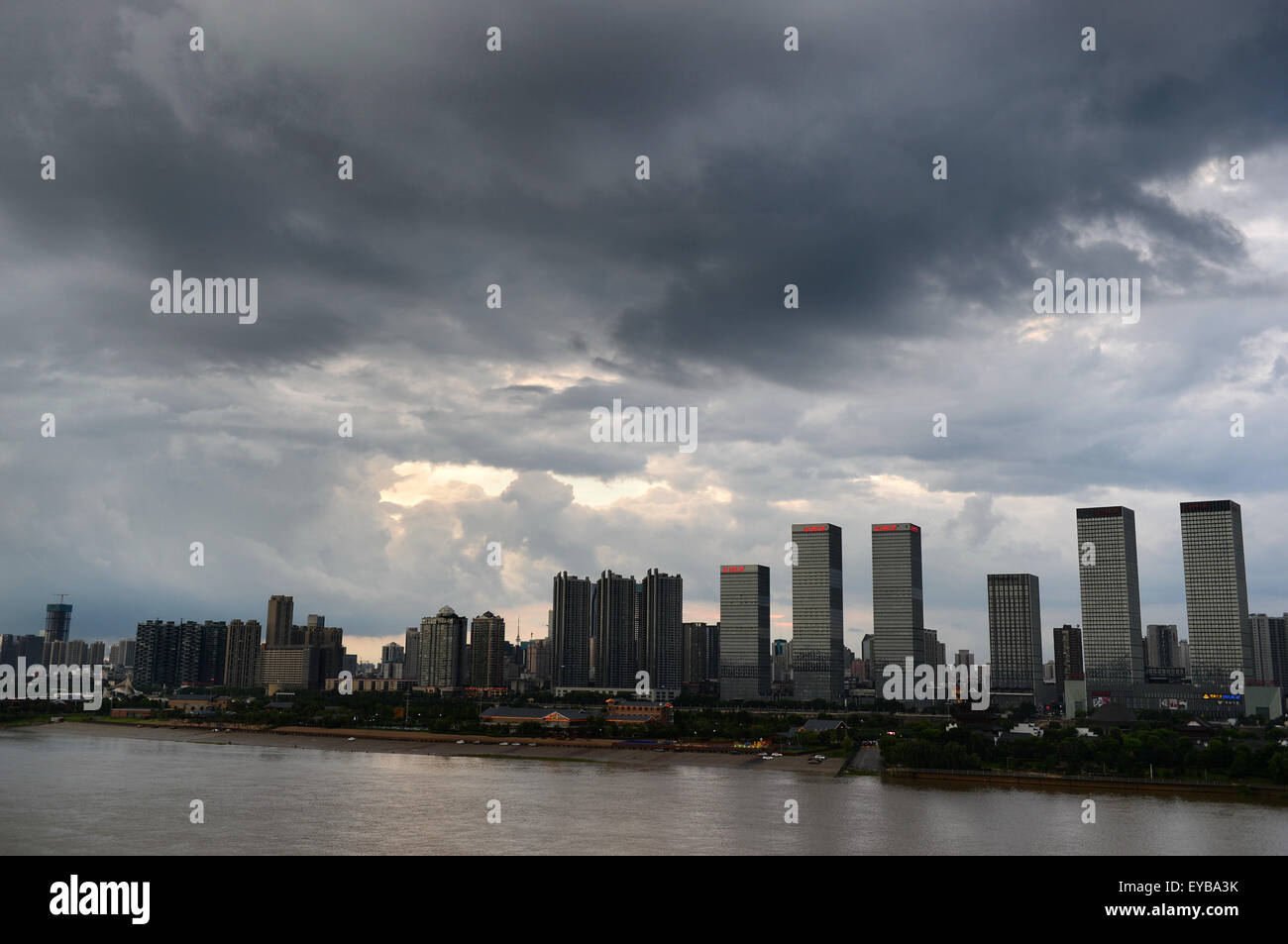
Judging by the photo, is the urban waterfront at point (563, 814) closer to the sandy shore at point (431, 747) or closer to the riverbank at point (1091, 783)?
the riverbank at point (1091, 783)

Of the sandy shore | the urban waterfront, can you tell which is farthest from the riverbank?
the sandy shore

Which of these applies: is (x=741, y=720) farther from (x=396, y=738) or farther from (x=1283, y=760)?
(x=1283, y=760)

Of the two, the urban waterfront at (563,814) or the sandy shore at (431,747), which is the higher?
the urban waterfront at (563,814)

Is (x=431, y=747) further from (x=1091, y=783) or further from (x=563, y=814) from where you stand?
(x=1091, y=783)

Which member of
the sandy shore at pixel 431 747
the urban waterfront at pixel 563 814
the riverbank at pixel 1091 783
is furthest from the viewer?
the sandy shore at pixel 431 747

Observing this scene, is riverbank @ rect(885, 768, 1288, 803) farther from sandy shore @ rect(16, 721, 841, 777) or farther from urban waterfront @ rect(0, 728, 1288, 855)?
sandy shore @ rect(16, 721, 841, 777)

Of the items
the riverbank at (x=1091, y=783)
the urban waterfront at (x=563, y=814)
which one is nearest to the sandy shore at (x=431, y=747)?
the urban waterfront at (x=563, y=814)
